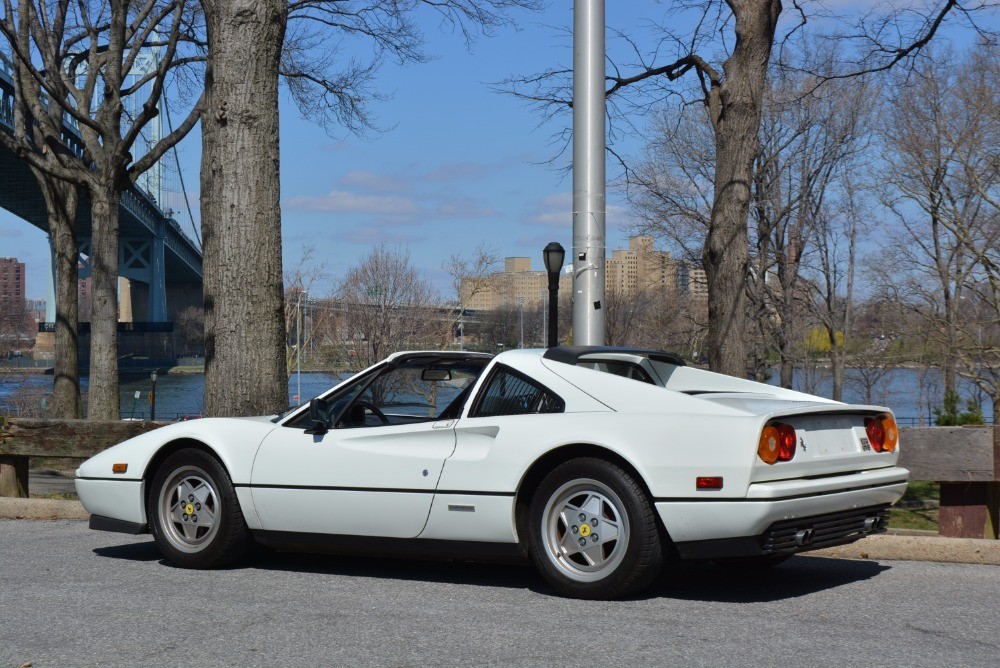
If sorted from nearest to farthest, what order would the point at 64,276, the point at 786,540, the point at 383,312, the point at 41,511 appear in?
1. the point at 786,540
2. the point at 41,511
3. the point at 64,276
4. the point at 383,312

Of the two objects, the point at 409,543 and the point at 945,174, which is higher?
the point at 945,174

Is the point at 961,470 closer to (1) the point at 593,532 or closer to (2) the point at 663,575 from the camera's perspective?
(2) the point at 663,575

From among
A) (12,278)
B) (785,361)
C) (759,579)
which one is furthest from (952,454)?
(12,278)

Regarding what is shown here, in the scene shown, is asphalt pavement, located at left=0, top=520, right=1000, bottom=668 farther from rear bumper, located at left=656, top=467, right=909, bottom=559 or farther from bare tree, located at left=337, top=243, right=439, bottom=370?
bare tree, located at left=337, top=243, right=439, bottom=370

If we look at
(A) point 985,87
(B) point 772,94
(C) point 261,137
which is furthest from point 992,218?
(C) point 261,137

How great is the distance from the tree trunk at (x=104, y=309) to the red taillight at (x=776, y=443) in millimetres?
14930

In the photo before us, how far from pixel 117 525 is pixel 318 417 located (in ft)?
5.29

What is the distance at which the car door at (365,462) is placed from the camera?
221 inches

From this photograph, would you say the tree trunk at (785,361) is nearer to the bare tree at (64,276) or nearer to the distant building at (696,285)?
the distant building at (696,285)

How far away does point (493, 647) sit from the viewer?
4.27m

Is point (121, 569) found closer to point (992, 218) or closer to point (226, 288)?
point (226, 288)

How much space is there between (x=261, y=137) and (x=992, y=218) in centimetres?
2176

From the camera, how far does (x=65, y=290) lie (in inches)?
814

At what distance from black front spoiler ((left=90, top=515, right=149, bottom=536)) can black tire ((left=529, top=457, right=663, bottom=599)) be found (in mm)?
2609
